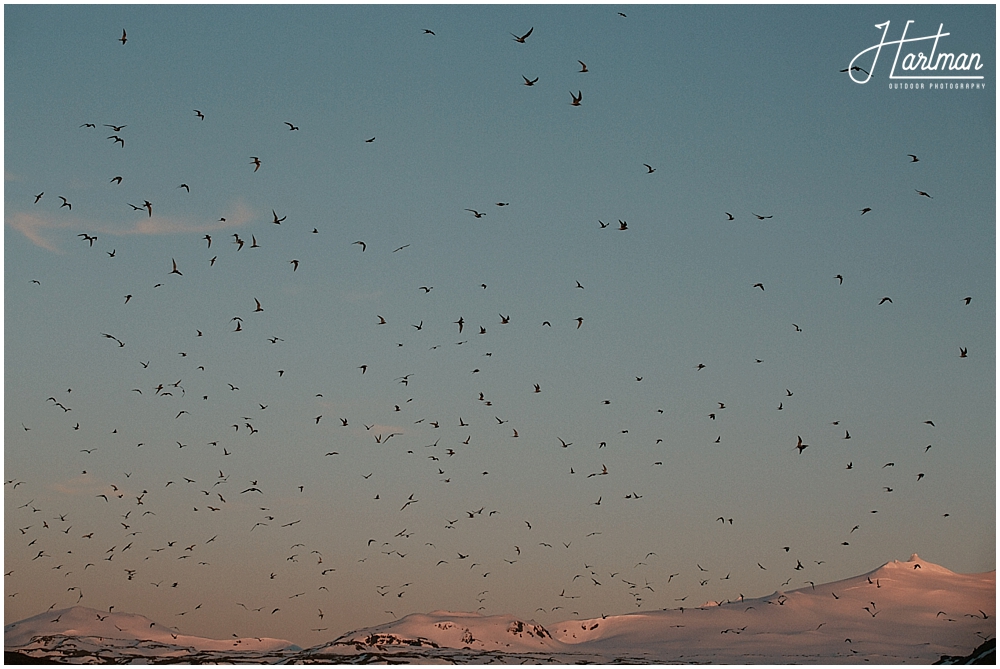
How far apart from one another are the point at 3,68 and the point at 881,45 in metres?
13.6

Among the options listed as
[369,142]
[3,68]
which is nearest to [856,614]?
[369,142]

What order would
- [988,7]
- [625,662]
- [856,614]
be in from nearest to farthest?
[988,7] < [625,662] < [856,614]

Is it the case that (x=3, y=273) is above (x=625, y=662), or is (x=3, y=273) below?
above

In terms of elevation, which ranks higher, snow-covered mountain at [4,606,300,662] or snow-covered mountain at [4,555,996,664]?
snow-covered mountain at [4,555,996,664]

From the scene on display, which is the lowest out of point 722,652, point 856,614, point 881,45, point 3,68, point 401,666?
point 401,666

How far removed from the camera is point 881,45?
1773cm

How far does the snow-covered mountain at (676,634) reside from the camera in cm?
1808

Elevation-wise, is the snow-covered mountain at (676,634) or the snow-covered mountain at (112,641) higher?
the snow-covered mountain at (676,634)

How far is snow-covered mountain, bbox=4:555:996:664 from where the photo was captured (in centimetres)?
1808

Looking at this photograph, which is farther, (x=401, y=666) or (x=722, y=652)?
(x=722, y=652)

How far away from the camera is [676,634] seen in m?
19.3

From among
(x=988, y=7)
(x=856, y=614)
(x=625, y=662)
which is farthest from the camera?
(x=856, y=614)

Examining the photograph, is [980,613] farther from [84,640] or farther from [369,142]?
[84,640]

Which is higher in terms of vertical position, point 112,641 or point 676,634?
point 676,634
